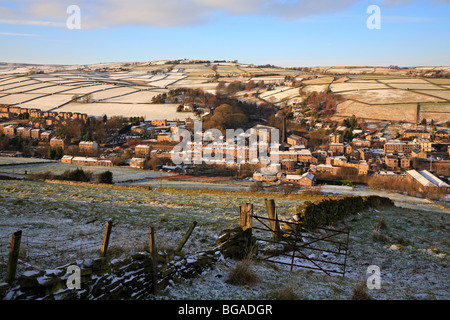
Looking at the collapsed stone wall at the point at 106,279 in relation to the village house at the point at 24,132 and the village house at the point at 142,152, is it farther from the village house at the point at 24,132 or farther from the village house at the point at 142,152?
the village house at the point at 24,132

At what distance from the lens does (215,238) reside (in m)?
8.90

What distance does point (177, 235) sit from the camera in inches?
362

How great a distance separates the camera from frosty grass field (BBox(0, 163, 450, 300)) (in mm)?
6495

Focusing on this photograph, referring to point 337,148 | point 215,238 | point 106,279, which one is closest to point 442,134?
point 337,148

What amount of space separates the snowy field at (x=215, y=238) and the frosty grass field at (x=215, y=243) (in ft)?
0.06

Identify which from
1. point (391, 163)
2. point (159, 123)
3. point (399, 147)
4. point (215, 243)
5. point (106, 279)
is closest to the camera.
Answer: point (106, 279)

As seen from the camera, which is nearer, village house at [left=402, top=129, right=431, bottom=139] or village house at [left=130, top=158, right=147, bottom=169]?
village house at [left=130, top=158, right=147, bottom=169]

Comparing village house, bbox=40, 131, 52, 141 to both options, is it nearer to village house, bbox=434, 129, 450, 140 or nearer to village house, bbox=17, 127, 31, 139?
village house, bbox=17, 127, 31, 139

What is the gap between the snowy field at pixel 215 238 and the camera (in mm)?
6477

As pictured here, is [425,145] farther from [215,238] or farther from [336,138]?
[215,238]

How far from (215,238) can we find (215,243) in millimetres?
477

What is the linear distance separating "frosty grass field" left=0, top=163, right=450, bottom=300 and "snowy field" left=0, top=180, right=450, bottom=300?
19mm

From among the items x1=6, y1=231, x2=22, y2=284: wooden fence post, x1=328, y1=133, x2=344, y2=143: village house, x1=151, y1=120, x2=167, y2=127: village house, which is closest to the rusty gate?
x1=6, y1=231, x2=22, y2=284: wooden fence post

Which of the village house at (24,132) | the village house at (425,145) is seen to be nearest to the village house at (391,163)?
the village house at (425,145)
